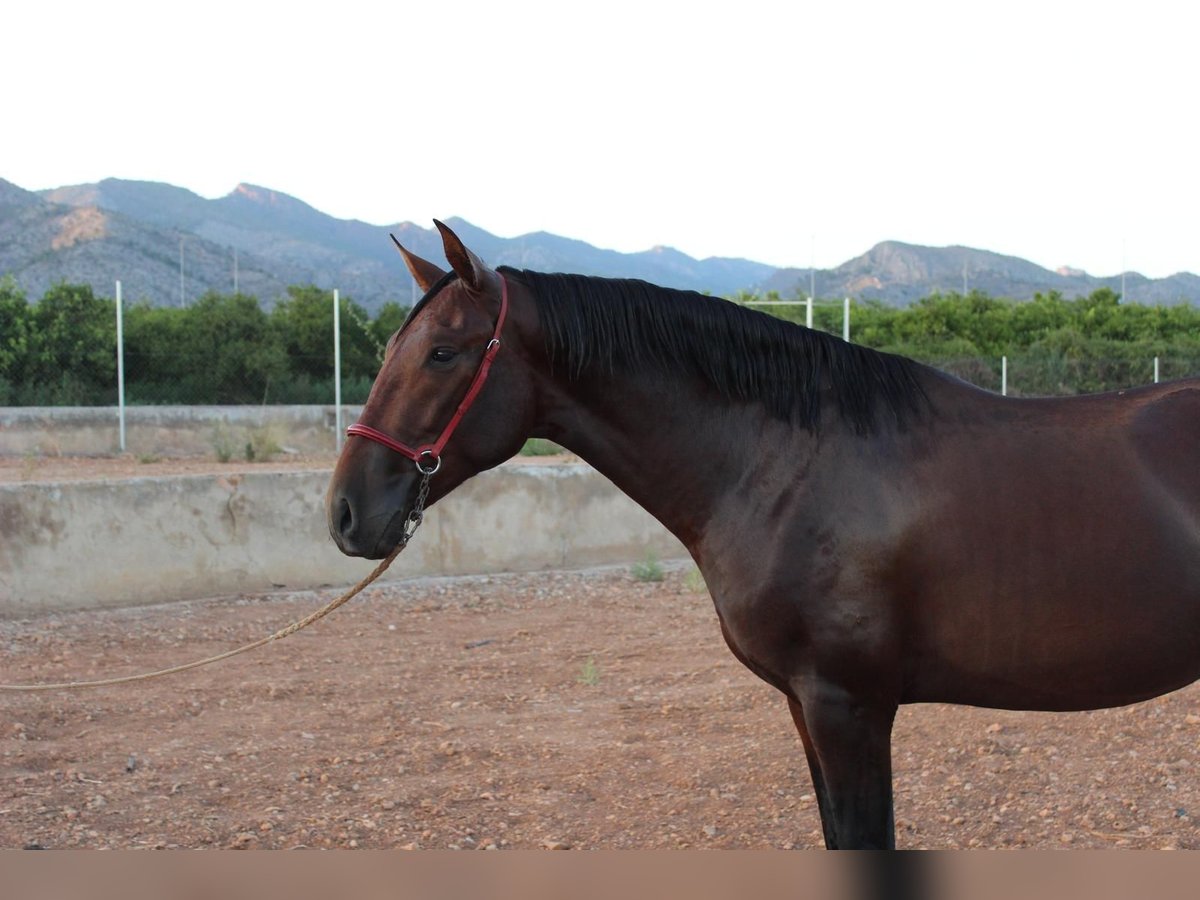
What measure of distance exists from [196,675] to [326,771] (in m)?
1.74

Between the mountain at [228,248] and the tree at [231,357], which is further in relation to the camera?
the mountain at [228,248]

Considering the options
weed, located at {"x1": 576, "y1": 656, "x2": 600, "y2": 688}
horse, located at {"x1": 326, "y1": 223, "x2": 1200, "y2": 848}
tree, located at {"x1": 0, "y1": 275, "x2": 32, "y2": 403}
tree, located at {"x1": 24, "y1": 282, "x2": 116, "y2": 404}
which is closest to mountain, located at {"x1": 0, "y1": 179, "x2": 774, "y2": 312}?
tree, located at {"x1": 24, "y1": 282, "x2": 116, "y2": 404}

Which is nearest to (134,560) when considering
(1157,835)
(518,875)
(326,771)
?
(326,771)

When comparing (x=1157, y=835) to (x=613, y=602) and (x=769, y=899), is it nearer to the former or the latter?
(x=769, y=899)

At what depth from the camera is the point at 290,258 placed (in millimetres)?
88688

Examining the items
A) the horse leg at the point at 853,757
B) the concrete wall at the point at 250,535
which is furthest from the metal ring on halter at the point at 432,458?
the concrete wall at the point at 250,535

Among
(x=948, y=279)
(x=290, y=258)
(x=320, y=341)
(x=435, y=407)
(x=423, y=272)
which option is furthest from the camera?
(x=290, y=258)

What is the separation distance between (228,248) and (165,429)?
65031mm

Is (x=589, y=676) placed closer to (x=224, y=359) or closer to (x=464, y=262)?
(x=464, y=262)

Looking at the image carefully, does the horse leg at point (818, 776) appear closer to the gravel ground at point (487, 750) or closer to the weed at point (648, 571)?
the gravel ground at point (487, 750)

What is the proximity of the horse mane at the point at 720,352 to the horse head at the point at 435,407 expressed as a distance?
5.3 inches

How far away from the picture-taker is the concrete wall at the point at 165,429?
44.3 feet

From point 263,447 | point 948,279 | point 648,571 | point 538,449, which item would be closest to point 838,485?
point 648,571

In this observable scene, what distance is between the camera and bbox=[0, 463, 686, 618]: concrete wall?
639 cm
